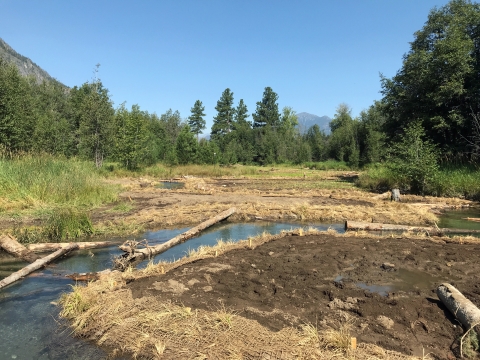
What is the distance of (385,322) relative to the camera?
499cm

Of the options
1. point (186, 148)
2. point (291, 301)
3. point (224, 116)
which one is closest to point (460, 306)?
point (291, 301)

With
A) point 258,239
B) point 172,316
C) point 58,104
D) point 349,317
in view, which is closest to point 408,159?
point 258,239

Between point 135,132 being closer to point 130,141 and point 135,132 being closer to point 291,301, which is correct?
point 130,141

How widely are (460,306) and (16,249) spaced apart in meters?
9.65

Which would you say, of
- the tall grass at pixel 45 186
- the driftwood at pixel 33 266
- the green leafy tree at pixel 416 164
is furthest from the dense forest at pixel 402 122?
the driftwood at pixel 33 266

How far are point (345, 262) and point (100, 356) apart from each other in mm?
5319

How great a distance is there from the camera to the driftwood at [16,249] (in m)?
8.52

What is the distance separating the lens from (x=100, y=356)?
4566 millimetres

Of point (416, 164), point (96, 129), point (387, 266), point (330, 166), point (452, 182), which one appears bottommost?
point (387, 266)

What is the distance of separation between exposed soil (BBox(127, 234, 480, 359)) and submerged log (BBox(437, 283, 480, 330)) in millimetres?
129

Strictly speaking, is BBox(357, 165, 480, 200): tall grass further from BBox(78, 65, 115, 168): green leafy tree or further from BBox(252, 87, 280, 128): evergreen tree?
BBox(252, 87, 280, 128): evergreen tree

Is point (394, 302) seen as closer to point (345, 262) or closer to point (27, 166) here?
point (345, 262)

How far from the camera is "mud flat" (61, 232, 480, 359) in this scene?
4.45m

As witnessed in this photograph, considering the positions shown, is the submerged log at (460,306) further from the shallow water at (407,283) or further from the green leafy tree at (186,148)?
the green leafy tree at (186,148)
